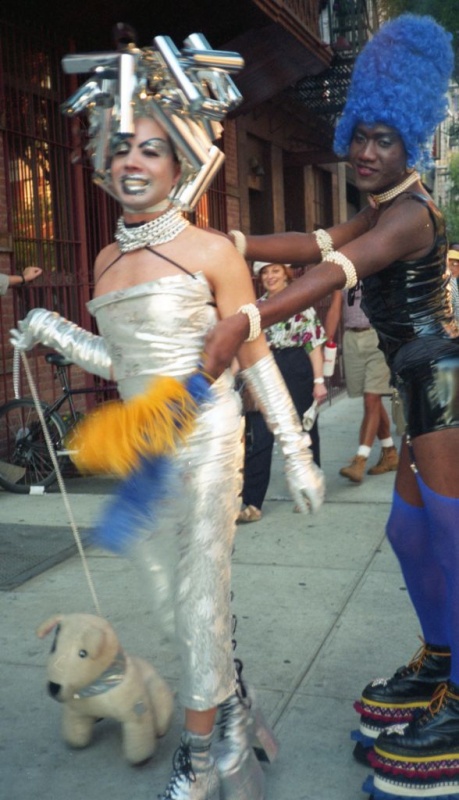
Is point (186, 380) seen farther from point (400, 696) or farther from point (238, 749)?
point (400, 696)

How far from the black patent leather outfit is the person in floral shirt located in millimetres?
3311

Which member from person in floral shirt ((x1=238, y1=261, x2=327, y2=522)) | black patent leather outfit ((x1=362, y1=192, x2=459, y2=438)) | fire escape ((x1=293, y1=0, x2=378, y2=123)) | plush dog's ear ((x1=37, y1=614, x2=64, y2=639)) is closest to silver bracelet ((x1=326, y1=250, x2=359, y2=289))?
black patent leather outfit ((x1=362, y1=192, x2=459, y2=438))

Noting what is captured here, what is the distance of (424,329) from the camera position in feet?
9.02

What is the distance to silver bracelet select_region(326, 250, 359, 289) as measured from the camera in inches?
99.0

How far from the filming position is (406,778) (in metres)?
2.67

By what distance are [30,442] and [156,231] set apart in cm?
535

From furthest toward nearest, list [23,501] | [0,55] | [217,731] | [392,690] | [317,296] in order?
1. [0,55]
2. [23,501]
3. [392,690]
4. [217,731]
5. [317,296]

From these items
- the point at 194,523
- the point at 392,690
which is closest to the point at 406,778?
the point at 392,690

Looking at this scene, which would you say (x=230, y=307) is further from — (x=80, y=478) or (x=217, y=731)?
(x=80, y=478)

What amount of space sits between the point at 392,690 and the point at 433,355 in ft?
3.69

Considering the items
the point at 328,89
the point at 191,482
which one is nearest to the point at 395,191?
the point at 191,482

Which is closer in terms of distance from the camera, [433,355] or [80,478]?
[433,355]

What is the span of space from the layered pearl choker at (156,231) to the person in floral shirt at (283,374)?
3.51 meters

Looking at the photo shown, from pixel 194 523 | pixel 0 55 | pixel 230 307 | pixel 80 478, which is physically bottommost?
pixel 80 478
